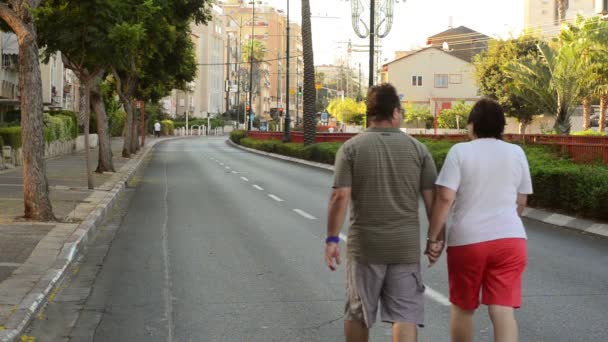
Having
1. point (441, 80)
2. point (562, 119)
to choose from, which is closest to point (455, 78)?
point (441, 80)

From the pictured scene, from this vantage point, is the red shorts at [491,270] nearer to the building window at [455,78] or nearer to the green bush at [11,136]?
the green bush at [11,136]

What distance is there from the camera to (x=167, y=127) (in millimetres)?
103938

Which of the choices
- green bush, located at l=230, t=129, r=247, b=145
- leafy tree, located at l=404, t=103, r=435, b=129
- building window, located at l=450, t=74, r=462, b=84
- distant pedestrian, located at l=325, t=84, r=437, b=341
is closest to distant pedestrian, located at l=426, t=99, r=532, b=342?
distant pedestrian, located at l=325, t=84, r=437, b=341

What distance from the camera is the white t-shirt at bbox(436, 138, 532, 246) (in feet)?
16.9

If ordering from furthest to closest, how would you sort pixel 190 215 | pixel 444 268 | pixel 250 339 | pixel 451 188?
1. pixel 190 215
2. pixel 444 268
3. pixel 250 339
4. pixel 451 188

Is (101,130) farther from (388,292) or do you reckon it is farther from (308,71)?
(388,292)

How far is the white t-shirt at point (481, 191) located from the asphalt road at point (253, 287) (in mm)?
1816

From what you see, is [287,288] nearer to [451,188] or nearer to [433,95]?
[451,188]

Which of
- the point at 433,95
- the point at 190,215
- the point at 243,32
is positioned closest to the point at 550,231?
the point at 190,215

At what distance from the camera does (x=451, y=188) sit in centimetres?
513

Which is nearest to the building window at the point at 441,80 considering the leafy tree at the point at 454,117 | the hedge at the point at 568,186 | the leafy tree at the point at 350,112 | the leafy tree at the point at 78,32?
the leafy tree at the point at 350,112

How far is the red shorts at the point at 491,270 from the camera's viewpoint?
5.10 meters

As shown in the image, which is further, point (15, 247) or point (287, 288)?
point (15, 247)

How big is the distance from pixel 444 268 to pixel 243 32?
186049 mm
